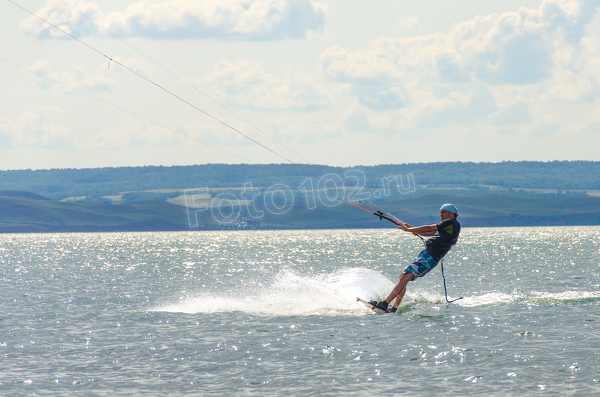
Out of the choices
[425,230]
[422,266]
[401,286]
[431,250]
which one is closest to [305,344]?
[401,286]

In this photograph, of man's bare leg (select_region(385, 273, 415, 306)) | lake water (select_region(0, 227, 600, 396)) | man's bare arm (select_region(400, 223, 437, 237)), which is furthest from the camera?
man's bare leg (select_region(385, 273, 415, 306))

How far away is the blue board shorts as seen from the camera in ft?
55.2

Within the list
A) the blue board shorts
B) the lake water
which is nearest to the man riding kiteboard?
the blue board shorts

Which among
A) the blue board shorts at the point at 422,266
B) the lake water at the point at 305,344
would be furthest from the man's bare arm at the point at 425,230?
the lake water at the point at 305,344

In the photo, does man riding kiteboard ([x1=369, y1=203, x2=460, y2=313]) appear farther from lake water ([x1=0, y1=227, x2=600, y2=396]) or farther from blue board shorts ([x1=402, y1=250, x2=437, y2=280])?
lake water ([x1=0, y1=227, x2=600, y2=396])

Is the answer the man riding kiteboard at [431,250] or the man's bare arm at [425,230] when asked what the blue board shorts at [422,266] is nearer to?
the man riding kiteboard at [431,250]

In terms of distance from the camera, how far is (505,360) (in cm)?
1172

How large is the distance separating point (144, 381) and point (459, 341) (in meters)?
6.61

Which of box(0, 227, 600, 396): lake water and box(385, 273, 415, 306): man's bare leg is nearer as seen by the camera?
box(0, 227, 600, 396): lake water

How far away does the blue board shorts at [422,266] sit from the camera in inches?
662

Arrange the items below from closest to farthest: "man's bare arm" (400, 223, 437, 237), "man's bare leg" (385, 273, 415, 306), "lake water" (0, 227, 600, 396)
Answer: "lake water" (0, 227, 600, 396) → "man's bare arm" (400, 223, 437, 237) → "man's bare leg" (385, 273, 415, 306)

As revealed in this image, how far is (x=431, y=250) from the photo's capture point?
17141 millimetres

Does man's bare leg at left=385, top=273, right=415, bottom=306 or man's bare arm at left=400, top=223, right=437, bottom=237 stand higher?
man's bare arm at left=400, top=223, right=437, bottom=237

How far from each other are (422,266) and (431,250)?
564 millimetres
